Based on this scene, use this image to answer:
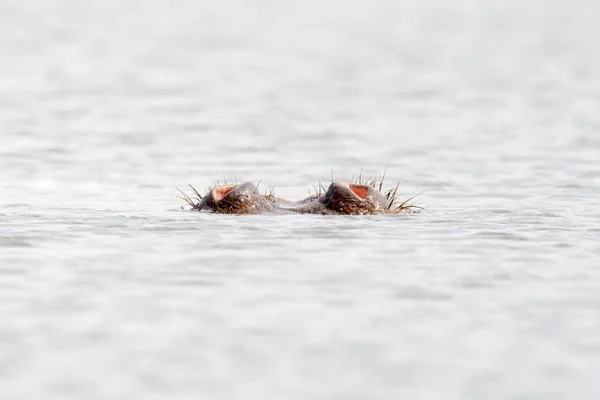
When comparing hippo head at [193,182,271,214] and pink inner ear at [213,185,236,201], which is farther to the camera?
pink inner ear at [213,185,236,201]

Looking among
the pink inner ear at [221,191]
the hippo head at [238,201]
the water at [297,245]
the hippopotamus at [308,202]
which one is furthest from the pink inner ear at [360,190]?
the pink inner ear at [221,191]

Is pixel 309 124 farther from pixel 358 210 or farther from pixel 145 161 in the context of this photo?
pixel 358 210

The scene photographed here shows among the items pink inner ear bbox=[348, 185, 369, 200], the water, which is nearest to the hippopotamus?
pink inner ear bbox=[348, 185, 369, 200]

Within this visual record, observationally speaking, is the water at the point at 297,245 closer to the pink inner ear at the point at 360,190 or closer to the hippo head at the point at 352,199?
the hippo head at the point at 352,199

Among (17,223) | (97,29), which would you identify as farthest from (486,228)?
(97,29)

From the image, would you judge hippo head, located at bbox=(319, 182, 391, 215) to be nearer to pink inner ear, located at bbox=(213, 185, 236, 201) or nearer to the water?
the water

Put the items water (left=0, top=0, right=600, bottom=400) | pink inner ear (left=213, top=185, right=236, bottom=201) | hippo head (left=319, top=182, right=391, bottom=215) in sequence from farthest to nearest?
pink inner ear (left=213, top=185, right=236, bottom=201), hippo head (left=319, top=182, right=391, bottom=215), water (left=0, top=0, right=600, bottom=400)

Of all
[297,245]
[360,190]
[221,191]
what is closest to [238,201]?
[221,191]
